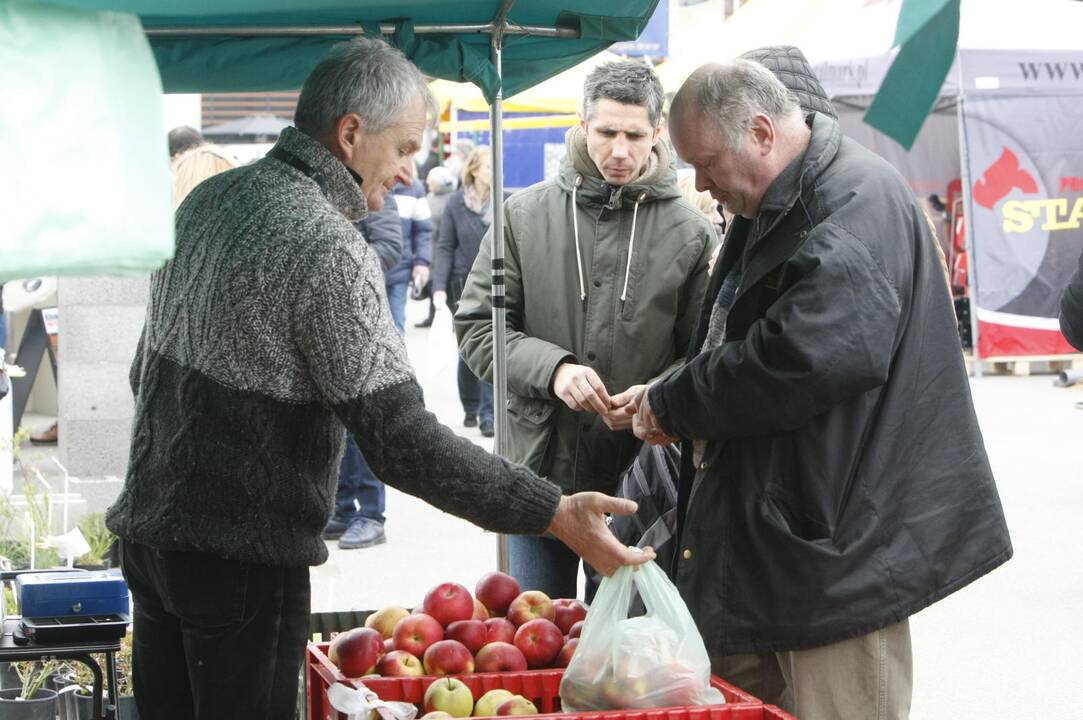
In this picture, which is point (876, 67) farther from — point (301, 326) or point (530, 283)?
point (301, 326)

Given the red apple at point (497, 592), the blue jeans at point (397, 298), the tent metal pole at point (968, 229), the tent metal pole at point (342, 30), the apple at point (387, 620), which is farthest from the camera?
the tent metal pole at point (968, 229)

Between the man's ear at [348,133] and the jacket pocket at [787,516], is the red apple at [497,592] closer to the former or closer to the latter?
the jacket pocket at [787,516]

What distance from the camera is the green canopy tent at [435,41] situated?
3414 millimetres

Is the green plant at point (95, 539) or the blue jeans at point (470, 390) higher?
the green plant at point (95, 539)

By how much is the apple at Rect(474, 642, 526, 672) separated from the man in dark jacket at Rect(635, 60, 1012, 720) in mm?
413

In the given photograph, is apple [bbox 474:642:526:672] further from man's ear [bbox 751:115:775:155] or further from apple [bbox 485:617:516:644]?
man's ear [bbox 751:115:775:155]

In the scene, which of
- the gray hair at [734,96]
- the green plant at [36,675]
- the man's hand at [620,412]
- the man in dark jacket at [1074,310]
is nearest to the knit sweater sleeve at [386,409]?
the man's hand at [620,412]

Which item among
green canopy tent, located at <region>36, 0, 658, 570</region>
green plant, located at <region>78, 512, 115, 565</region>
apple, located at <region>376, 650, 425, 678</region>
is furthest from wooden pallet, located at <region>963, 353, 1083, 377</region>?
apple, located at <region>376, 650, 425, 678</region>

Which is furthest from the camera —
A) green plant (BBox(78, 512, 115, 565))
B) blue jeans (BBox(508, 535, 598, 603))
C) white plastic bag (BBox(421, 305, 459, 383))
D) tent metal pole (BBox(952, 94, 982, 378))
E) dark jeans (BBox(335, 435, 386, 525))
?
tent metal pole (BBox(952, 94, 982, 378))

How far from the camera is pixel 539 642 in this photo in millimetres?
2787

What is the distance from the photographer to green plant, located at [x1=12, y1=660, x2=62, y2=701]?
4.08 m

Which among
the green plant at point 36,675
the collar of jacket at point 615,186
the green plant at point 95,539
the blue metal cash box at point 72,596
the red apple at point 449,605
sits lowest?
the green plant at point 95,539

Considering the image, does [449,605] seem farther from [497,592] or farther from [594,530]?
[594,530]

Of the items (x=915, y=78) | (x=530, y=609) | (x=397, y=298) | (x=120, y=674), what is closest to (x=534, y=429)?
(x=530, y=609)
